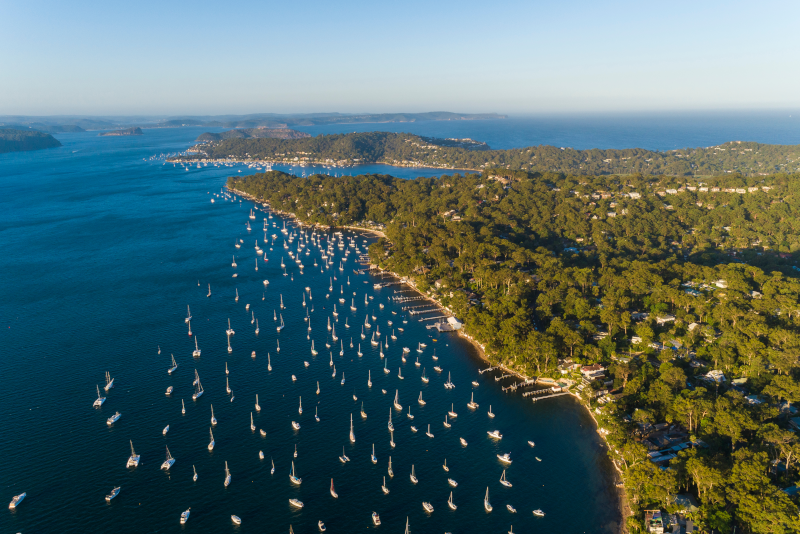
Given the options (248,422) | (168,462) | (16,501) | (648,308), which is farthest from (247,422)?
(648,308)

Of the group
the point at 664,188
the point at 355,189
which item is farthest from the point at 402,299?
the point at 664,188

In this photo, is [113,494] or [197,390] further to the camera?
[197,390]

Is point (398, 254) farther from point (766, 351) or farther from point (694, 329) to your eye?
point (766, 351)

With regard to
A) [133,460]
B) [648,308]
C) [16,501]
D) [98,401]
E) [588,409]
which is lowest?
[588,409]

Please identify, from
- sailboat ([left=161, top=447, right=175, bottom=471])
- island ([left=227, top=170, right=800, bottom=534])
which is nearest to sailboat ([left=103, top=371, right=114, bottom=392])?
sailboat ([left=161, top=447, right=175, bottom=471])

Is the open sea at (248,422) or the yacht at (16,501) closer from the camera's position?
the yacht at (16,501)

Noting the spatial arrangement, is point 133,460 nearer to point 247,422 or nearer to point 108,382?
point 247,422

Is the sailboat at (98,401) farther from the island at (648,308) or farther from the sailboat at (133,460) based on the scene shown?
the island at (648,308)

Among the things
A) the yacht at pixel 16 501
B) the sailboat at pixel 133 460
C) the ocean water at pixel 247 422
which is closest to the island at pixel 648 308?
the ocean water at pixel 247 422
